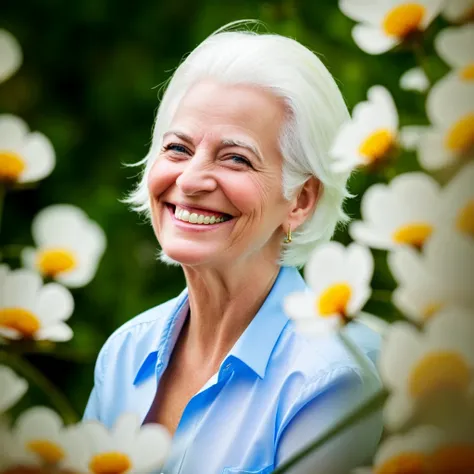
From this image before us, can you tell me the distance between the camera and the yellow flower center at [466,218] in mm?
295

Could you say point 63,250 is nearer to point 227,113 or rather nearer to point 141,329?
point 227,113

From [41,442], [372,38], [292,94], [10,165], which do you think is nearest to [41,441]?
[41,442]

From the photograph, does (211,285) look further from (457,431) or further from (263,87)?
(457,431)

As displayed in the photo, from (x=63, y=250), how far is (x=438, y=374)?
0.20 m

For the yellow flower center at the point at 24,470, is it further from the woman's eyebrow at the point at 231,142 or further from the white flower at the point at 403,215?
the woman's eyebrow at the point at 231,142

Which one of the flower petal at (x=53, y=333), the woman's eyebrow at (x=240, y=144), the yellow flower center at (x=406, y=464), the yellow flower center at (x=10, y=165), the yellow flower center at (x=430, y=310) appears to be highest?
the woman's eyebrow at (x=240, y=144)

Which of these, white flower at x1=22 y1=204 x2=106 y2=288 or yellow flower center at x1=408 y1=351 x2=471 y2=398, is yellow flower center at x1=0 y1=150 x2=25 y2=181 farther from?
yellow flower center at x1=408 y1=351 x2=471 y2=398

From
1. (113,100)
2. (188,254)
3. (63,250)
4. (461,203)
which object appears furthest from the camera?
(113,100)

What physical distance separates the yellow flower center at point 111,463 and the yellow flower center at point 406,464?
0.39ft

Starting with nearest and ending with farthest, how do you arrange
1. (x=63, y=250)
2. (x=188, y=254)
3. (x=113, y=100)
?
(x=63, y=250)
(x=188, y=254)
(x=113, y=100)

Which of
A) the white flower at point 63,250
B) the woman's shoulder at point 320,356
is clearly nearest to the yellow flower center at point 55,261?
the white flower at point 63,250

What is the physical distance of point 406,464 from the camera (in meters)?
0.33

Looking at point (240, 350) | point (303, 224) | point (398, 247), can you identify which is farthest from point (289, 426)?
point (398, 247)

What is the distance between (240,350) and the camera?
576 mm
